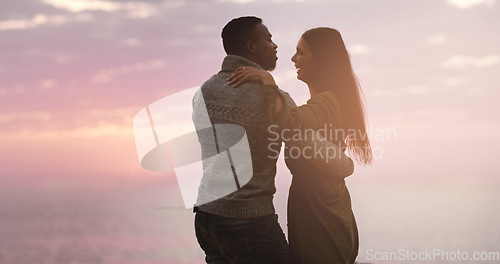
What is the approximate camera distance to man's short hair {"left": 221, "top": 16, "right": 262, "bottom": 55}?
346cm

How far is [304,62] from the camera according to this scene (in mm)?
4145

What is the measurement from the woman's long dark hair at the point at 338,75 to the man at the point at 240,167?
0.70 metres

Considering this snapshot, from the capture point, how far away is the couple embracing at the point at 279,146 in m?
3.27

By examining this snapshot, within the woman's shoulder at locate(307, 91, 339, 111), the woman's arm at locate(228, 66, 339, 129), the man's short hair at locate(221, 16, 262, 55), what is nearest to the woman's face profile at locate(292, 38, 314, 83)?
the woman's shoulder at locate(307, 91, 339, 111)

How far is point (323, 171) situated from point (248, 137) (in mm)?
784

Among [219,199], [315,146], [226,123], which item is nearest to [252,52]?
[226,123]

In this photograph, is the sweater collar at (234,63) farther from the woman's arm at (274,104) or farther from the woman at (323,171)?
the woman at (323,171)

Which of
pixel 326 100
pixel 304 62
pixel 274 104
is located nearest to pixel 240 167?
pixel 274 104

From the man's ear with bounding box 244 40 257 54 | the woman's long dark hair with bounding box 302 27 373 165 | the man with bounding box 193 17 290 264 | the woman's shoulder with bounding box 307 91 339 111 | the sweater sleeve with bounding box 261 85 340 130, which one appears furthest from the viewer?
the woman's long dark hair with bounding box 302 27 373 165

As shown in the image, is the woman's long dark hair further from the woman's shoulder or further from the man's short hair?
the man's short hair

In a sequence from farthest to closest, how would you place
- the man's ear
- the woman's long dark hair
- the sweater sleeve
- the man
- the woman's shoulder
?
the woman's long dark hair → the woman's shoulder → the man's ear → the sweater sleeve → the man

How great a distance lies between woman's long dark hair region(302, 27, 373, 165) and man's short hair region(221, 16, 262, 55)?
30.5 inches

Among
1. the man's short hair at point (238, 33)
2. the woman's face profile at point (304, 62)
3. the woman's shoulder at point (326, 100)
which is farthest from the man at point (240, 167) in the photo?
the woman's face profile at point (304, 62)

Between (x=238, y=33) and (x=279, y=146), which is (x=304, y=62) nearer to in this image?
(x=238, y=33)
